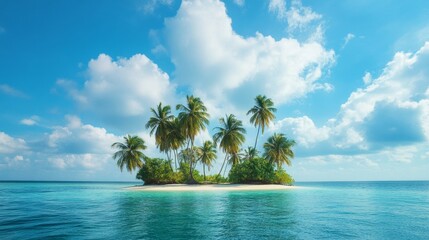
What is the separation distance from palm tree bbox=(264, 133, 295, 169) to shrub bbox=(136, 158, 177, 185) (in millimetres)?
19564

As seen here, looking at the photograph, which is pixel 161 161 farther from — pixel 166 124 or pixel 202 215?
pixel 202 215

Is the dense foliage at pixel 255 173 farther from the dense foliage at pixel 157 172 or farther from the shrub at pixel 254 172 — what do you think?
the dense foliage at pixel 157 172

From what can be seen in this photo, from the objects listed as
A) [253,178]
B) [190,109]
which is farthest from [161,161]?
[253,178]

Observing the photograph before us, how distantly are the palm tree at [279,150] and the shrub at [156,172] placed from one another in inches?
770

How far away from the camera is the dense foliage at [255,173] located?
50.8 m

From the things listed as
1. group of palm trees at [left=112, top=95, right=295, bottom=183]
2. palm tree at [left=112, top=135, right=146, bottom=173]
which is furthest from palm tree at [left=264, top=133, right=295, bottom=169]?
palm tree at [left=112, top=135, right=146, bottom=173]

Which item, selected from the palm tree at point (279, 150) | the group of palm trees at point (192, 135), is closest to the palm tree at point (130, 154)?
the group of palm trees at point (192, 135)

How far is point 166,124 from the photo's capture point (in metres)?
54.3

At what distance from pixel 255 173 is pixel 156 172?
59.5 ft

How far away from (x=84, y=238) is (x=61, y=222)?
15.5ft

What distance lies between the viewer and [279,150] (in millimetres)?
59344

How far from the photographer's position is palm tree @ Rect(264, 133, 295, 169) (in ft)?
194

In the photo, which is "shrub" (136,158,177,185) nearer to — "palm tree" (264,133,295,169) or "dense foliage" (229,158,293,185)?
"dense foliage" (229,158,293,185)

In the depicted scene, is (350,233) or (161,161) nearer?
(350,233)
